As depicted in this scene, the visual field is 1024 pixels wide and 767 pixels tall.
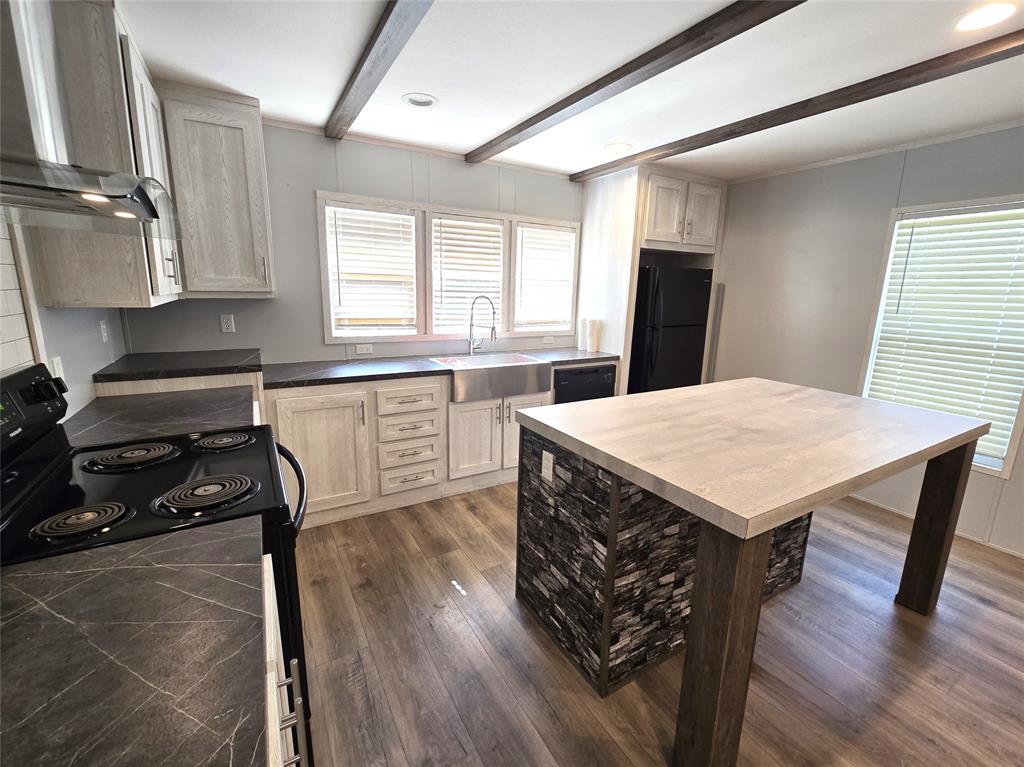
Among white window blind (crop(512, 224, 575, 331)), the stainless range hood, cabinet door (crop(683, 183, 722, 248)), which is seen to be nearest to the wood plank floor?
the stainless range hood

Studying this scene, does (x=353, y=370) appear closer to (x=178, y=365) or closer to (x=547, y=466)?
(x=178, y=365)

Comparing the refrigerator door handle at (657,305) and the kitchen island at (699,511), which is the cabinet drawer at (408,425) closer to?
the kitchen island at (699,511)

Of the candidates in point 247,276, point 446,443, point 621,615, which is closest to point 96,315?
point 247,276

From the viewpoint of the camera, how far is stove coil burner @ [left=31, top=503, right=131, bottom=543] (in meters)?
0.97

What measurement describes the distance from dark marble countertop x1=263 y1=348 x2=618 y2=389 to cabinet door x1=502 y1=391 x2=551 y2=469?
30cm

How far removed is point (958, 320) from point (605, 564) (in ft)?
9.72

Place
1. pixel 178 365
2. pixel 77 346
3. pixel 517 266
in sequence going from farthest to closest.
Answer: pixel 517 266, pixel 178 365, pixel 77 346

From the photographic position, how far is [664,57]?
1.81 meters

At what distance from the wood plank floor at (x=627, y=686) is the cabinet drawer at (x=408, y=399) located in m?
0.84

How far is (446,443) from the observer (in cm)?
314

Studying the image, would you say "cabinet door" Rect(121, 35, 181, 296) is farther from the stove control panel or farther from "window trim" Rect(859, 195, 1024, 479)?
"window trim" Rect(859, 195, 1024, 479)

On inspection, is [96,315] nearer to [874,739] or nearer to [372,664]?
[372,664]

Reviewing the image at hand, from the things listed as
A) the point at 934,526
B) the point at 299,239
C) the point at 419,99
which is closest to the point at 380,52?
the point at 419,99

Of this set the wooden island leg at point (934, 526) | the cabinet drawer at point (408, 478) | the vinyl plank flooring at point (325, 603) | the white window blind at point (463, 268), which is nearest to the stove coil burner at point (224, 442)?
the vinyl plank flooring at point (325, 603)
